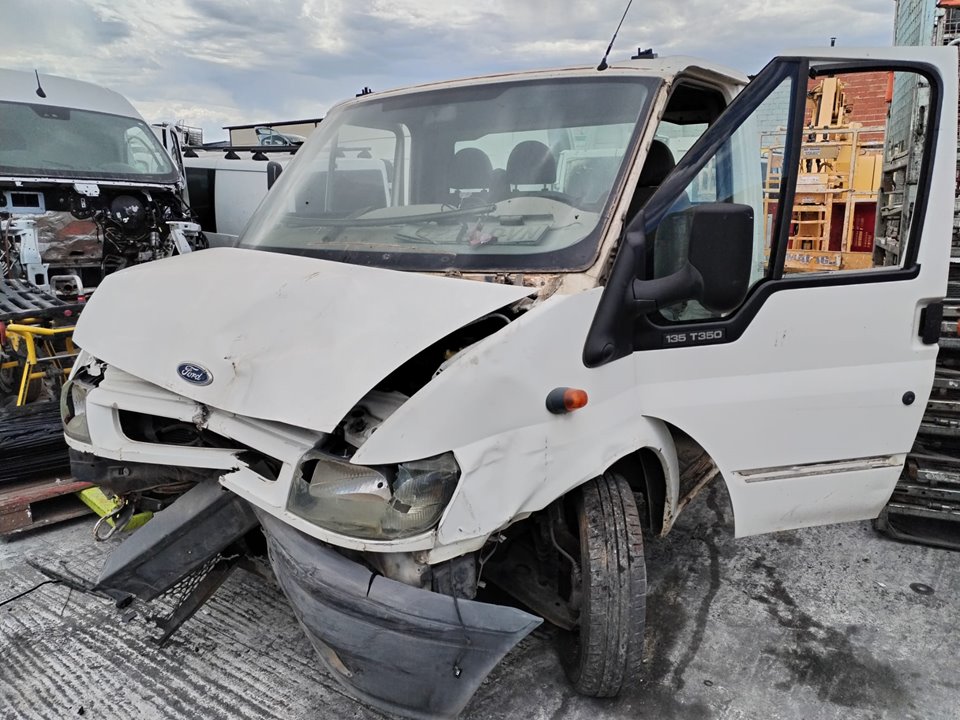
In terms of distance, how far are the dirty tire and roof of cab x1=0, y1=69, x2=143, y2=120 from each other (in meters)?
7.03

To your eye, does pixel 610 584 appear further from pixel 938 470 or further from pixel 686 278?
pixel 938 470

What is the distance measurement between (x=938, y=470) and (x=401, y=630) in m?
3.22

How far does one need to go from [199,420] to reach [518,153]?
5.23 feet

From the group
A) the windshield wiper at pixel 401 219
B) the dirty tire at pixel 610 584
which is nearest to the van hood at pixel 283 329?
the windshield wiper at pixel 401 219

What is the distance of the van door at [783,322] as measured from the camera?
2.54 meters

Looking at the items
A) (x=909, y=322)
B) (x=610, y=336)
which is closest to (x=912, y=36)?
(x=909, y=322)

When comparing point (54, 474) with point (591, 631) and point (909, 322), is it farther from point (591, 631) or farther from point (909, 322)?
point (909, 322)

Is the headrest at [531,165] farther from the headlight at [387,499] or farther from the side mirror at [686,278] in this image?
the headlight at [387,499]

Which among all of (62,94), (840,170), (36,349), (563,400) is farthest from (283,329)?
(840,170)

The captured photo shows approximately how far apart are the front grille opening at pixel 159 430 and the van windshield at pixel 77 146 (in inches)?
191

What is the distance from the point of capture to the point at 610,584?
2.49m

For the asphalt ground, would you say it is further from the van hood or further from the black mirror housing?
the black mirror housing

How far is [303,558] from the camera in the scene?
7.06ft

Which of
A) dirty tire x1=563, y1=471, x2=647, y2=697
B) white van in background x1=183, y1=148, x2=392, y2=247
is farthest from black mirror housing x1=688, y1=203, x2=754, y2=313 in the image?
white van in background x1=183, y1=148, x2=392, y2=247
